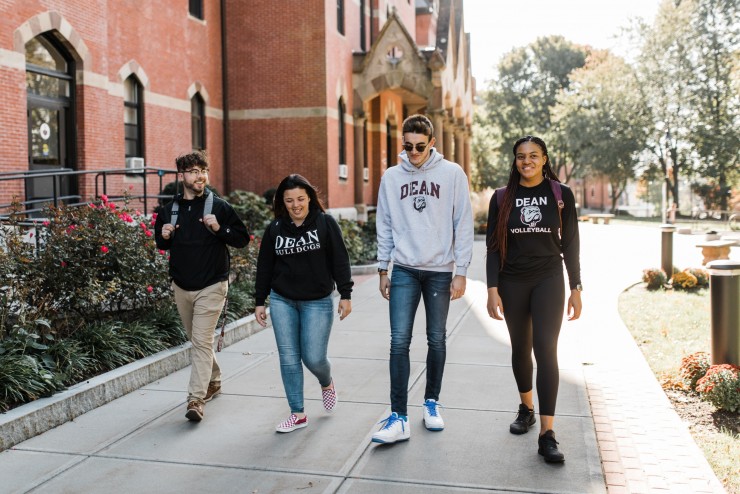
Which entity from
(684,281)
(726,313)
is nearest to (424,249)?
(726,313)

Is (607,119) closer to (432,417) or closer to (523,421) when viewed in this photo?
(523,421)

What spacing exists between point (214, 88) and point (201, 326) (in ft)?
54.1

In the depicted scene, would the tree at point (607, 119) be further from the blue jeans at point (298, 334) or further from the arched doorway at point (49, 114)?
the blue jeans at point (298, 334)

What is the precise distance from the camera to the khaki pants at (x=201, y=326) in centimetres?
584

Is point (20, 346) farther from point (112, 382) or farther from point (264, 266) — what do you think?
point (264, 266)

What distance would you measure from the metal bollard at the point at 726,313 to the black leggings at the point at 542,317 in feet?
7.88

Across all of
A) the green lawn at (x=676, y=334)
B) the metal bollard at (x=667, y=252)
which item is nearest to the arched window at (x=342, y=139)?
the metal bollard at (x=667, y=252)

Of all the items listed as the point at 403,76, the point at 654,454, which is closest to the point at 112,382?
the point at 654,454

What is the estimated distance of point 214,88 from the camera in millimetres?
21297

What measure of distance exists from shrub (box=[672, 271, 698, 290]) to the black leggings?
10.2 meters

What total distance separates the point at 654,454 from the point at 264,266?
2.86 meters

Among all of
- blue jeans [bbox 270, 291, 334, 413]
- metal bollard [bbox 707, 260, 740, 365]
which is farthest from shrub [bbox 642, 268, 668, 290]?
blue jeans [bbox 270, 291, 334, 413]

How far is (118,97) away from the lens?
16500 mm

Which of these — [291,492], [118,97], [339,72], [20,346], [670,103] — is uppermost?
[670,103]
